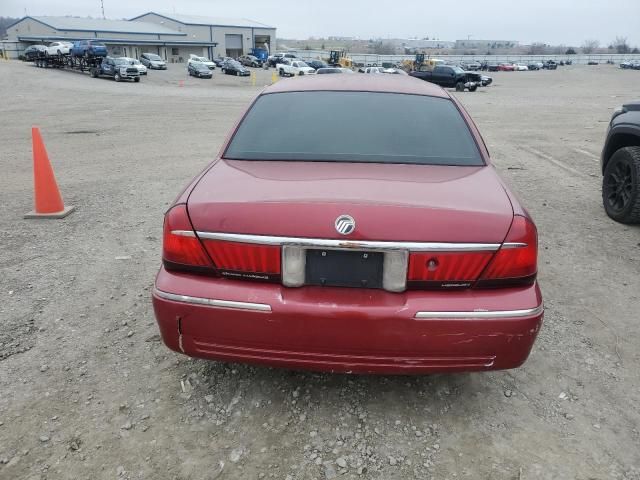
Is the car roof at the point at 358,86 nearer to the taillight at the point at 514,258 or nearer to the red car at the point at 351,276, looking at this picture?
the red car at the point at 351,276

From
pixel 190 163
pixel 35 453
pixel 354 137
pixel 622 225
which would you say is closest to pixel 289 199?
pixel 354 137

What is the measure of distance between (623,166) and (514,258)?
14.1 feet

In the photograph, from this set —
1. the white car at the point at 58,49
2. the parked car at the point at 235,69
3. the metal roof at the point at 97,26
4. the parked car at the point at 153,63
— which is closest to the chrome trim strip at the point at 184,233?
the parked car at the point at 235,69

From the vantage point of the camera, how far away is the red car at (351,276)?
2156 mm

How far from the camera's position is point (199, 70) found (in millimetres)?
42562

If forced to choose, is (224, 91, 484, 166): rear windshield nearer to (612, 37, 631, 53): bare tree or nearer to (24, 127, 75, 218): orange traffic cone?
(24, 127, 75, 218): orange traffic cone

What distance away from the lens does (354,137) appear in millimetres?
3016

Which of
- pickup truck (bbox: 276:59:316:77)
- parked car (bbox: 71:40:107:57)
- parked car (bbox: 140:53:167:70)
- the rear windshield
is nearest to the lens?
the rear windshield

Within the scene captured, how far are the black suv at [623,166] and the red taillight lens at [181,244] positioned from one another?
4.93m

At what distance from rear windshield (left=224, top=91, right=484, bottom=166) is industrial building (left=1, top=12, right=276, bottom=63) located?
68510mm

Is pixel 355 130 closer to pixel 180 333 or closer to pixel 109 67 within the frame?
pixel 180 333

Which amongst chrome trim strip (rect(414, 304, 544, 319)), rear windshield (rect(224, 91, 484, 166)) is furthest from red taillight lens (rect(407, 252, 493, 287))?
rear windshield (rect(224, 91, 484, 166))

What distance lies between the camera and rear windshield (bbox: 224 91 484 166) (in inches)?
114

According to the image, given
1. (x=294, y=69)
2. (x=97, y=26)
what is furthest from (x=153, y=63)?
(x=97, y=26)
